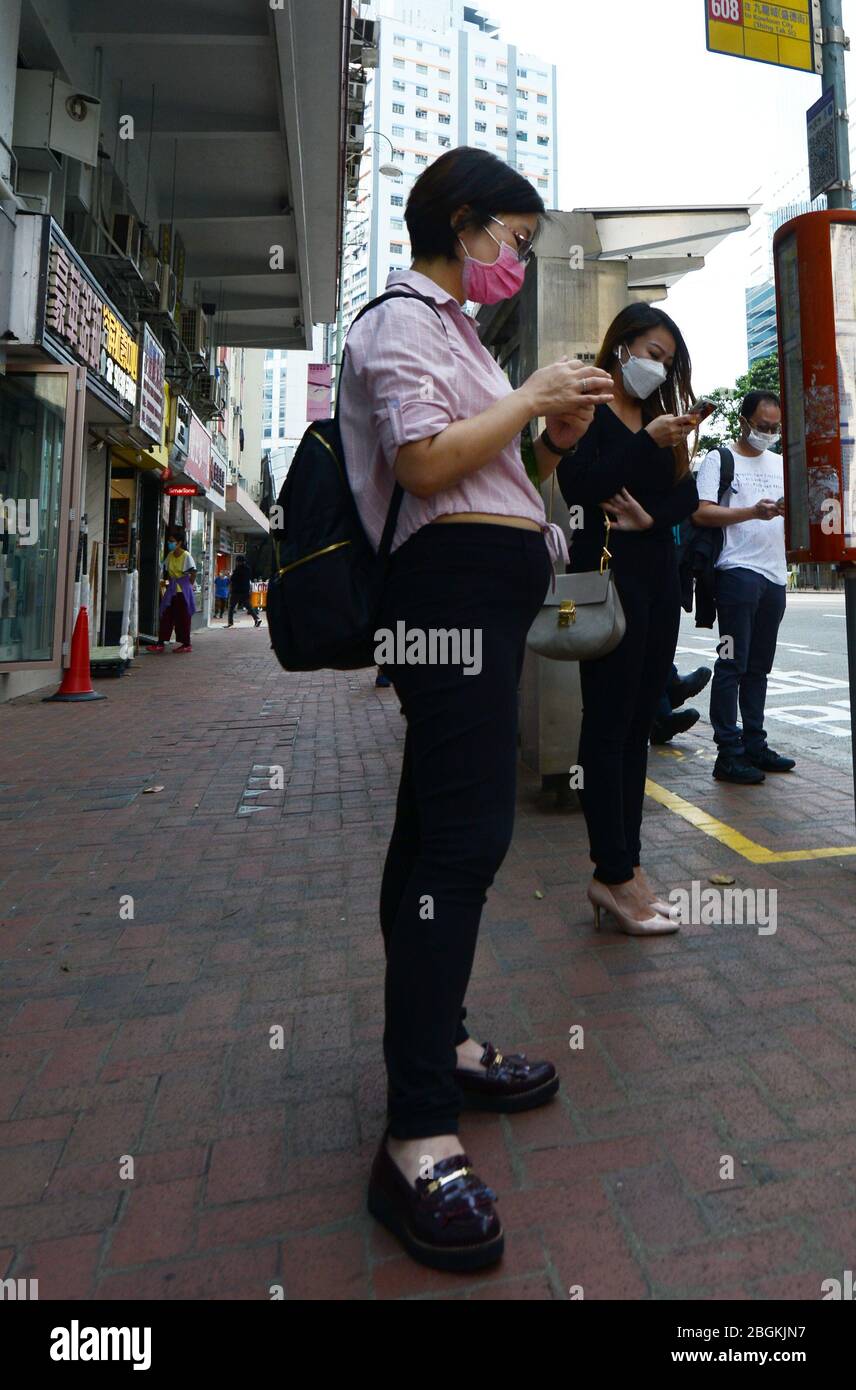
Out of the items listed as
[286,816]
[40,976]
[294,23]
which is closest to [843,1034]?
[40,976]

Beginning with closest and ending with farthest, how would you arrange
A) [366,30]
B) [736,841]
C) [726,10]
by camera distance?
[736,841] → [726,10] → [366,30]

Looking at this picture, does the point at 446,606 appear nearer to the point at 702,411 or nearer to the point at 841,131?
the point at 702,411

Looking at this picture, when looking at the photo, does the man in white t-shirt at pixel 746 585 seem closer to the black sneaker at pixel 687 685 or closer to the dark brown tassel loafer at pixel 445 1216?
the black sneaker at pixel 687 685

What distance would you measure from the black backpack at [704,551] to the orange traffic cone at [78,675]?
6.32 metres

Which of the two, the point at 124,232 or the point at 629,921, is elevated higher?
the point at 124,232

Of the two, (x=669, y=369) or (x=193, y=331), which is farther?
(x=193, y=331)

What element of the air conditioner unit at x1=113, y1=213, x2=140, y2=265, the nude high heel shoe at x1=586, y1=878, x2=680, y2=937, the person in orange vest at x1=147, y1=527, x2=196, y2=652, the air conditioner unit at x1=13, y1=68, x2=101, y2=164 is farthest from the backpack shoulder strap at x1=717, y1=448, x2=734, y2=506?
the person in orange vest at x1=147, y1=527, x2=196, y2=652

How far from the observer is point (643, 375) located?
102 inches

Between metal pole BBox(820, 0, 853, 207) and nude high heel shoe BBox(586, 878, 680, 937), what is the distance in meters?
2.92

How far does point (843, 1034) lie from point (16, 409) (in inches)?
336

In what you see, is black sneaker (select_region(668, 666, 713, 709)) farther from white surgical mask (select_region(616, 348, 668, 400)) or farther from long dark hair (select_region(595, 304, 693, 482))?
white surgical mask (select_region(616, 348, 668, 400))

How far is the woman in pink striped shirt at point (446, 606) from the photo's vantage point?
1.45 m

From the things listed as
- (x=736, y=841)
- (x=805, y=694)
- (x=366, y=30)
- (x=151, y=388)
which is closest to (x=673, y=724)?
(x=736, y=841)

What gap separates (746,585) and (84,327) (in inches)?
282
